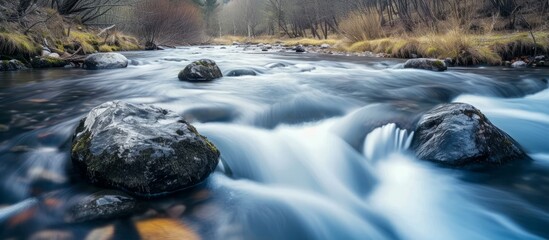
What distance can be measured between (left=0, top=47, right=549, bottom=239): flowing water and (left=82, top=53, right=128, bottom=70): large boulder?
3.97 meters

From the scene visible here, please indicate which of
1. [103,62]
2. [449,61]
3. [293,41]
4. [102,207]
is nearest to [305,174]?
[102,207]

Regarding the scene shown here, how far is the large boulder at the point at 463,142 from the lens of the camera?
320 cm

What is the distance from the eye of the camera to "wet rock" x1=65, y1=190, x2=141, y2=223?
227 centimetres

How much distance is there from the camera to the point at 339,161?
3.46 metres

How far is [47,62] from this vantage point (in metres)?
9.67

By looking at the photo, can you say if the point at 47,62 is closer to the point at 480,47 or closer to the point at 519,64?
the point at 480,47

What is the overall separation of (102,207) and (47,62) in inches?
354

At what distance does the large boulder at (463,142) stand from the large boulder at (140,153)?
1912 mm

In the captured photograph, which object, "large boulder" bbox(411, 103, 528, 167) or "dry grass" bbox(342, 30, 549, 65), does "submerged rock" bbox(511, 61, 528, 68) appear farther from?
"large boulder" bbox(411, 103, 528, 167)

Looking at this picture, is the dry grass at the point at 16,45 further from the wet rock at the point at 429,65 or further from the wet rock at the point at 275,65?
the wet rock at the point at 429,65

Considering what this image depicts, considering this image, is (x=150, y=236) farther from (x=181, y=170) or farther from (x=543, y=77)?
(x=543, y=77)

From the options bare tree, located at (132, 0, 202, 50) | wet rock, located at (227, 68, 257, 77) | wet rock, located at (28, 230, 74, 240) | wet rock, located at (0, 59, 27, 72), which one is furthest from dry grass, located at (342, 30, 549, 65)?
bare tree, located at (132, 0, 202, 50)

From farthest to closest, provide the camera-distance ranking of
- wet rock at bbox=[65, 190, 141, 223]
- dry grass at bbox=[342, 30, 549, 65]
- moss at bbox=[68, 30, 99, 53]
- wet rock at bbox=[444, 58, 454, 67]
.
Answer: moss at bbox=[68, 30, 99, 53] < dry grass at bbox=[342, 30, 549, 65] < wet rock at bbox=[444, 58, 454, 67] < wet rock at bbox=[65, 190, 141, 223]

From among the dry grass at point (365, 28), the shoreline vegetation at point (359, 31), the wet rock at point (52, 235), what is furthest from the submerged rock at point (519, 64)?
the wet rock at point (52, 235)
